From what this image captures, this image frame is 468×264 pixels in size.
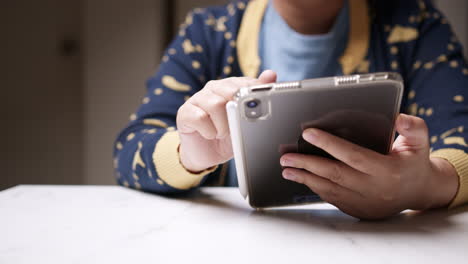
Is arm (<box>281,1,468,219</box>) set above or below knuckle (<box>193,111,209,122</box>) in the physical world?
below

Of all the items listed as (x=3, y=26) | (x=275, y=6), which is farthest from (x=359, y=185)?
(x=3, y=26)

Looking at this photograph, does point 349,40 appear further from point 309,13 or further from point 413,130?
point 413,130

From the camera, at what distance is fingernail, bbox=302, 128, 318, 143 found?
347mm

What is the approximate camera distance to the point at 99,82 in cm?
163

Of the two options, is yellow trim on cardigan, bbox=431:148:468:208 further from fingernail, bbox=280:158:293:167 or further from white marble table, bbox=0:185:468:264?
fingernail, bbox=280:158:293:167

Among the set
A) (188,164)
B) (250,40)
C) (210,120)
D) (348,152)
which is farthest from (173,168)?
(250,40)

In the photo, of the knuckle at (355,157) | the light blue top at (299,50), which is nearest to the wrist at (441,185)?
the knuckle at (355,157)

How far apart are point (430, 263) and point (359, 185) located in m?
0.12

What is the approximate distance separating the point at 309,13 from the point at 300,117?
0.46m

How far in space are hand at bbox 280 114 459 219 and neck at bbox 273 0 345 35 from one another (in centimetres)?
41

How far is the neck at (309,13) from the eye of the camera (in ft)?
2.35

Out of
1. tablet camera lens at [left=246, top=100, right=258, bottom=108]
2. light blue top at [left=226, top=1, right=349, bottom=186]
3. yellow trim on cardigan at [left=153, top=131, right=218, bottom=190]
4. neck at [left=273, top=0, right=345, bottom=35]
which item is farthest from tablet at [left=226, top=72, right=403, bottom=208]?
neck at [left=273, top=0, right=345, bottom=35]

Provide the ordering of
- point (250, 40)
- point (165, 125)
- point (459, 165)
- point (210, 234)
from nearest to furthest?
point (210, 234) → point (459, 165) → point (165, 125) → point (250, 40)

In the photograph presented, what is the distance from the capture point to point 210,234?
35 centimetres
